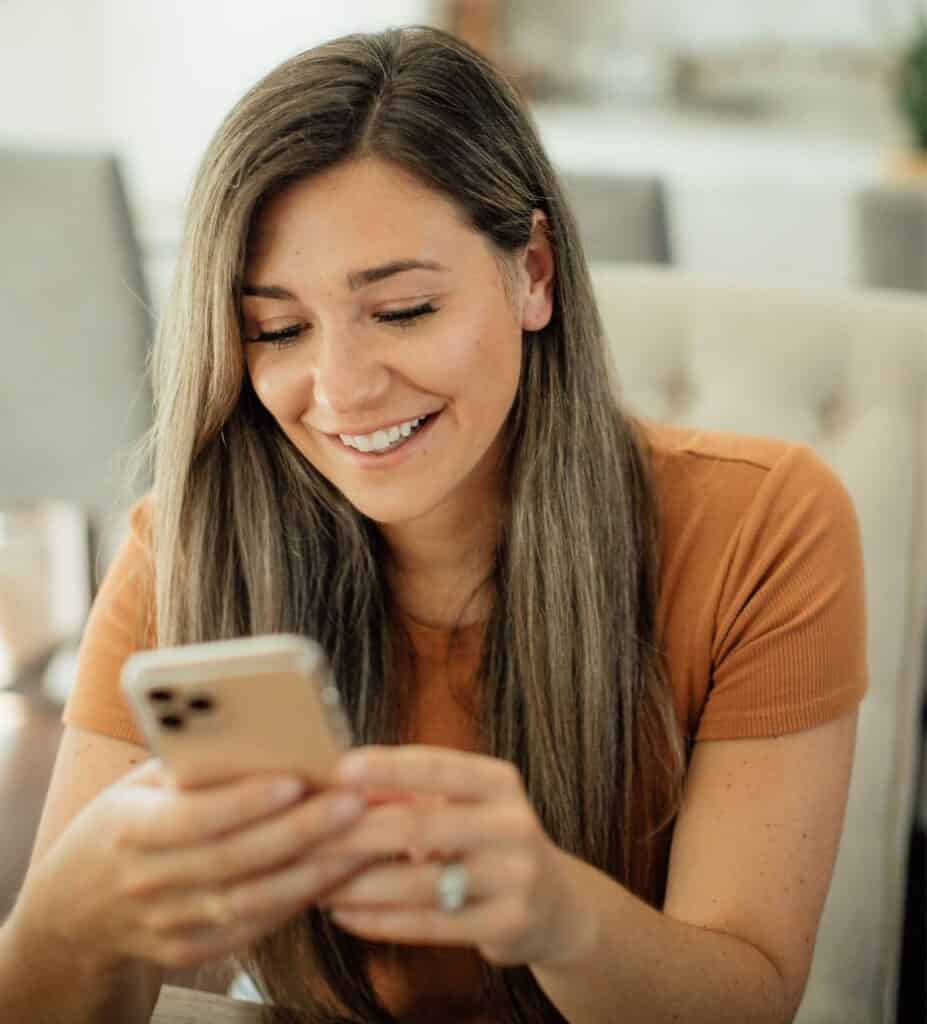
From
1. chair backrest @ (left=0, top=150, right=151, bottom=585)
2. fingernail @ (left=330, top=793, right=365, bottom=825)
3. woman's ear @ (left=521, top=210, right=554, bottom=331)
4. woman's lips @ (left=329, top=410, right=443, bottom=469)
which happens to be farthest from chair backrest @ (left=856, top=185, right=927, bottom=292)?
fingernail @ (left=330, top=793, right=365, bottom=825)

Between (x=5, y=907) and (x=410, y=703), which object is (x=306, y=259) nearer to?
(x=410, y=703)

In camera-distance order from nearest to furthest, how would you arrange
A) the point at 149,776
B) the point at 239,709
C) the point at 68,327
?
the point at 239,709
the point at 149,776
the point at 68,327

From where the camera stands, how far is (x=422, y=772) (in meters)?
0.68

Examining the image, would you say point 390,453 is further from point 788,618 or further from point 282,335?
point 788,618

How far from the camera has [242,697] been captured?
629mm

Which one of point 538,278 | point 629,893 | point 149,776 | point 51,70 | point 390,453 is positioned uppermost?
point 51,70

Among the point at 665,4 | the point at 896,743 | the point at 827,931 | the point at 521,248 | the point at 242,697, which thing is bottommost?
the point at 827,931

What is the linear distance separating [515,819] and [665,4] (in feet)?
11.8

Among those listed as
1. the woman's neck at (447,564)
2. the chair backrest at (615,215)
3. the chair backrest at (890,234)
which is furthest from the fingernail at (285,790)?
the chair backrest at (890,234)

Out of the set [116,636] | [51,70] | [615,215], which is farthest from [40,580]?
[51,70]

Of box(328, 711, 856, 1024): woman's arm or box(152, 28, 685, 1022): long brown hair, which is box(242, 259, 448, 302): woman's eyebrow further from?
box(328, 711, 856, 1024): woman's arm

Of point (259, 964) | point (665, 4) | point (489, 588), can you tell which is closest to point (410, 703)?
point (489, 588)

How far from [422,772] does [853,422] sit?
30.5 inches

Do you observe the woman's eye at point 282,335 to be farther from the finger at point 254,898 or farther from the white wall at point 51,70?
the white wall at point 51,70
